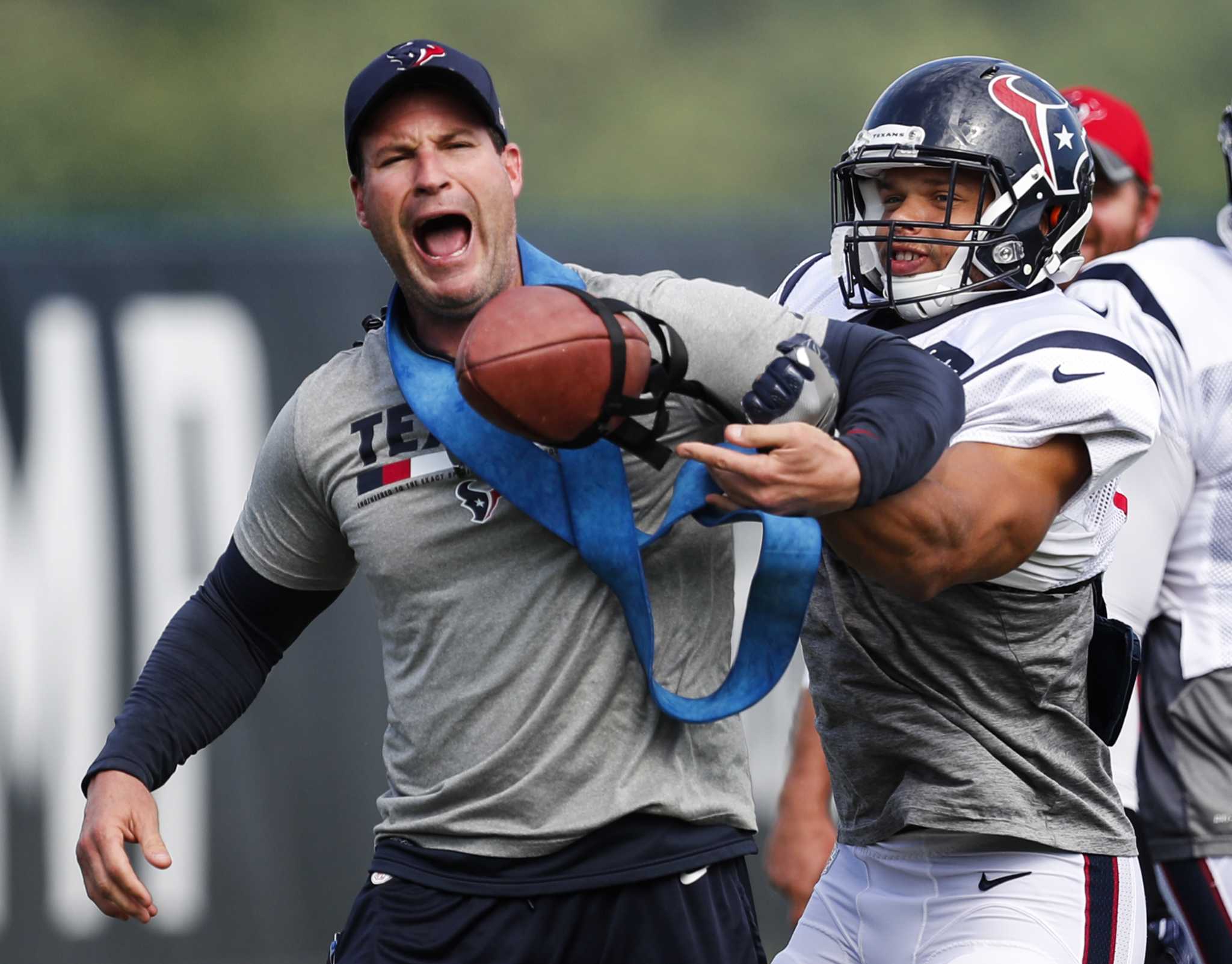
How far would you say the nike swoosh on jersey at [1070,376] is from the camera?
2.95m

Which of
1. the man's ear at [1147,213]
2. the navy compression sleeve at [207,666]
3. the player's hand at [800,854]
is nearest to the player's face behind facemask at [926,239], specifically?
the navy compression sleeve at [207,666]

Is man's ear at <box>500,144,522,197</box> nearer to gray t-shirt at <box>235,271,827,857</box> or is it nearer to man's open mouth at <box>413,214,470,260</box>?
man's open mouth at <box>413,214,470,260</box>

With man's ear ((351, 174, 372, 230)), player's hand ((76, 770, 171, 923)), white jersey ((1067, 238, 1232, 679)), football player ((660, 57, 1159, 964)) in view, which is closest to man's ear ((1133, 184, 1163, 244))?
white jersey ((1067, 238, 1232, 679))

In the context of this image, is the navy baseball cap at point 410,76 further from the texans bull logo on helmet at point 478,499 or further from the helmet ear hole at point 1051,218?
the helmet ear hole at point 1051,218

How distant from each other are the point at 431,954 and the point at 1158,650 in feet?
5.53

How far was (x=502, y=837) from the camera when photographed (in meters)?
3.03

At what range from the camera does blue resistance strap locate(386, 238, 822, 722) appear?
2.93m

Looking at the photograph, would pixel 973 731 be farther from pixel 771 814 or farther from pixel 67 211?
pixel 67 211

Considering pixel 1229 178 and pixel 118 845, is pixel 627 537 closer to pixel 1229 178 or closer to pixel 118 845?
pixel 118 845

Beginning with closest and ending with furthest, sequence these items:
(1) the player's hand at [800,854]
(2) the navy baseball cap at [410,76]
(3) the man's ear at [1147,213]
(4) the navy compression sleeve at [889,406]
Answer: (4) the navy compression sleeve at [889,406]
(2) the navy baseball cap at [410,76]
(1) the player's hand at [800,854]
(3) the man's ear at [1147,213]

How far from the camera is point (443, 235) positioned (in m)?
3.21

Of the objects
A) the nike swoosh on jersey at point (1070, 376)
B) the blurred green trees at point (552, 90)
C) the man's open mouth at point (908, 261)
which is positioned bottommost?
the nike swoosh on jersey at point (1070, 376)

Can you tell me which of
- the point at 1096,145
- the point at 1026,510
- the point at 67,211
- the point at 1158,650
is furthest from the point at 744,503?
the point at 67,211

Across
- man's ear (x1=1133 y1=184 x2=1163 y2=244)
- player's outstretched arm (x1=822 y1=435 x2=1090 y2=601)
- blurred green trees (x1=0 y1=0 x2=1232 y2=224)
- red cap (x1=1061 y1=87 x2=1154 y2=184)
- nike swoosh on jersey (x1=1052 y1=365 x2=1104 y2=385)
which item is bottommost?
player's outstretched arm (x1=822 y1=435 x2=1090 y2=601)
